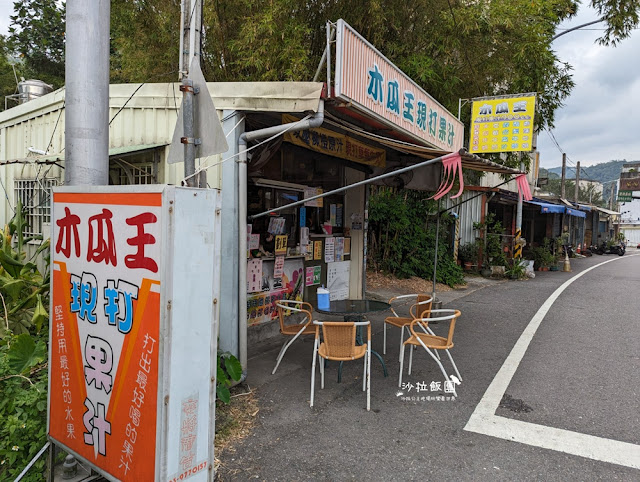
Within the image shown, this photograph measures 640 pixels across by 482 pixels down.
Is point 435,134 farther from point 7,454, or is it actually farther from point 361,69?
point 7,454

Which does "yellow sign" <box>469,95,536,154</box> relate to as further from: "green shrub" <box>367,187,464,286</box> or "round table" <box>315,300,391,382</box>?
"round table" <box>315,300,391,382</box>

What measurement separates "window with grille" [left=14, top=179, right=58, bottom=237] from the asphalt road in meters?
4.07

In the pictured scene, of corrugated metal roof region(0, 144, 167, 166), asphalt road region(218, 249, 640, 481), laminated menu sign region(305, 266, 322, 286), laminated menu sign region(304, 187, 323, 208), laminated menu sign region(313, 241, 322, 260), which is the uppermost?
corrugated metal roof region(0, 144, 167, 166)

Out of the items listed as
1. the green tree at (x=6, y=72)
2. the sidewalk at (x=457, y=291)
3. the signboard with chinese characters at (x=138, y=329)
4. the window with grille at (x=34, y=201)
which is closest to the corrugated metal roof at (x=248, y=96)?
the signboard with chinese characters at (x=138, y=329)

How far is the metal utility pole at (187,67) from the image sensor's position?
10.3ft

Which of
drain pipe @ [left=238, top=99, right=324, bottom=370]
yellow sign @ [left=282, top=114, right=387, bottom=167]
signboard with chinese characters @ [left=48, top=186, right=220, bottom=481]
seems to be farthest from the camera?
yellow sign @ [left=282, top=114, right=387, bottom=167]

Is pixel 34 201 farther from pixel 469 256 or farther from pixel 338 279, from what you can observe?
pixel 469 256

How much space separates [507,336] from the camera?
22.6 feet

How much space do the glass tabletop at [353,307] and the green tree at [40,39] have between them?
1304 cm

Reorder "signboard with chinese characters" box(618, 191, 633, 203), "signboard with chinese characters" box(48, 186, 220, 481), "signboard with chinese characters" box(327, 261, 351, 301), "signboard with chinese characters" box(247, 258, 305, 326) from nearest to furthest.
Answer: "signboard with chinese characters" box(48, 186, 220, 481) < "signboard with chinese characters" box(247, 258, 305, 326) < "signboard with chinese characters" box(327, 261, 351, 301) < "signboard with chinese characters" box(618, 191, 633, 203)

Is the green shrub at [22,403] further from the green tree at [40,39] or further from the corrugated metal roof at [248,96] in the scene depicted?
the green tree at [40,39]

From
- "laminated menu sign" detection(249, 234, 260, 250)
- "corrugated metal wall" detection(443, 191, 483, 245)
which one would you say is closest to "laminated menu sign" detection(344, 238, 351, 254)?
"laminated menu sign" detection(249, 234, 260, 250)

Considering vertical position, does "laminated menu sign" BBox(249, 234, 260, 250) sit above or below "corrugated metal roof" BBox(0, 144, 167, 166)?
below

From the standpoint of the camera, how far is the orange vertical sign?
218 centimetres
